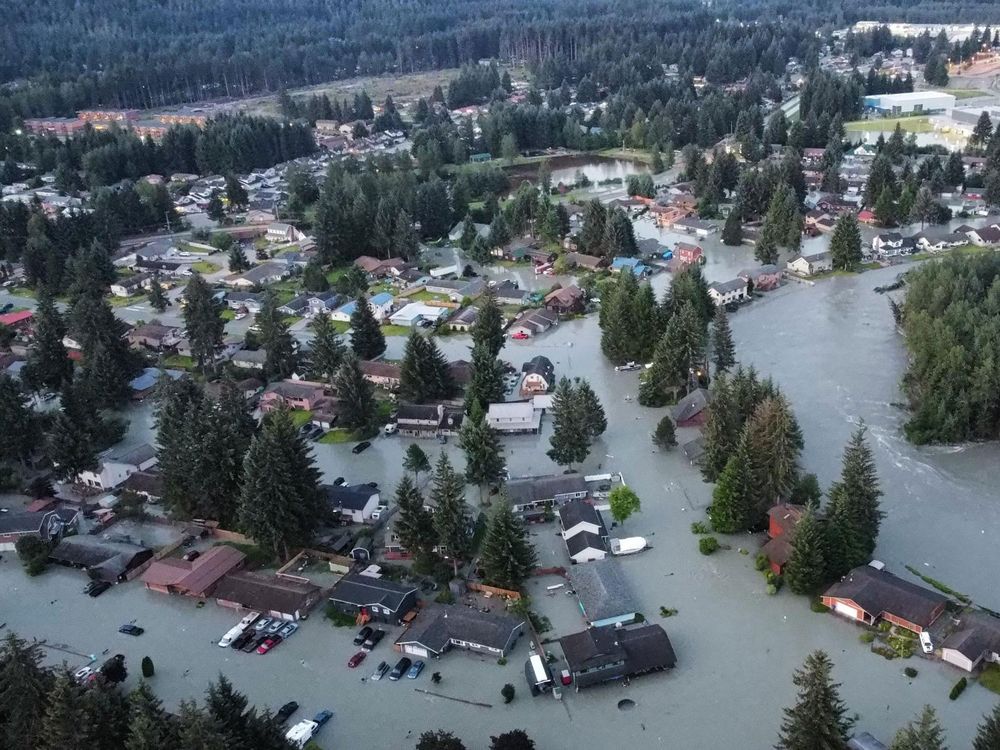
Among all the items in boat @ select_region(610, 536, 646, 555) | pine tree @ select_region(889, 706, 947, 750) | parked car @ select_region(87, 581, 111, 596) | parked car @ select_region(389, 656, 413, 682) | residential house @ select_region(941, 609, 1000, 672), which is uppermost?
pine tree @ select_region(889, 706, 947, 750)

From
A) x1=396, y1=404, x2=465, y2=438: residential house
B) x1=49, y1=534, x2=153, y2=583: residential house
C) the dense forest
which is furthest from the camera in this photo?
x1=396, y1=404, x2=465, y2=438: residential house

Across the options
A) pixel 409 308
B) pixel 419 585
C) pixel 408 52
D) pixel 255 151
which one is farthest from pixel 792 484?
pixel 408 52

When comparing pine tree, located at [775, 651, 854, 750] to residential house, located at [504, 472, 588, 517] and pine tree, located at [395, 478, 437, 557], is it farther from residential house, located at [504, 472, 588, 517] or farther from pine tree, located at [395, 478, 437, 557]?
residential house, located at [504, 472, 588, 517]

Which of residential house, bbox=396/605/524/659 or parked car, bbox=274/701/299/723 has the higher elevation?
residential house, bbox=396/605/524/659

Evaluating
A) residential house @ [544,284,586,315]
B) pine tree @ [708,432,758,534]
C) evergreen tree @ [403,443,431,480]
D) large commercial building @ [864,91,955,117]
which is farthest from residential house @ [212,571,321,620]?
large commercial building @ [864,91,955,117]

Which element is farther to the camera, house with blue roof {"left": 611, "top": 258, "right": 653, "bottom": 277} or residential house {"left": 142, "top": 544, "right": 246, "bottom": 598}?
house with blue roof {"left": 611, "top": 258, "right": 653, "bottom": 277}
